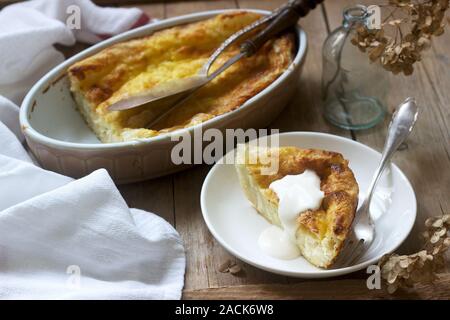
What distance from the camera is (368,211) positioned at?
133 centimetres

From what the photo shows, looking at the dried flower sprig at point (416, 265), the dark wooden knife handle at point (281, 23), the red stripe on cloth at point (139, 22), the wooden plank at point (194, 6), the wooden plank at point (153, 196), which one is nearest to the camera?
the dried flower sprig at point (416, 265)

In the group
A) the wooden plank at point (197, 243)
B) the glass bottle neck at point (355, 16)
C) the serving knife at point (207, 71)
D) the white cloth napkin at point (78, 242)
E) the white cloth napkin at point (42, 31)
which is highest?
the glass bottle neck at point (355, 16)

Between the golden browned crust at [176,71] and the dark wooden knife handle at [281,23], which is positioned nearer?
the golden browned crust at [176,71]

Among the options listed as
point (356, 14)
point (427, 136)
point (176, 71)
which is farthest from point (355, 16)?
point (176, 71)

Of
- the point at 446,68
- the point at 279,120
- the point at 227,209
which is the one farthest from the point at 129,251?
the point at 446,68

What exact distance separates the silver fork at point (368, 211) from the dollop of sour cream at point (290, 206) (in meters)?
0.09

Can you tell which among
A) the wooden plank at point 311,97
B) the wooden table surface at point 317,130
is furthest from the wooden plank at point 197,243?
the wooden plank at point 311,97

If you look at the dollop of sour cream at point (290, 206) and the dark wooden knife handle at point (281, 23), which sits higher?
the dark wooden knife handle at point (281, 23)

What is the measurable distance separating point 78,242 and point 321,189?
1.62 ft

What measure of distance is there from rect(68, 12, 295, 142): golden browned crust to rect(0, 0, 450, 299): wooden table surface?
14 centimetres

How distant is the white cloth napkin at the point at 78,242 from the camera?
1.24 meters

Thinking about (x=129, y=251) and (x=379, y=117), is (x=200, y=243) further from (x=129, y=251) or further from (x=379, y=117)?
(x=379, y=117)

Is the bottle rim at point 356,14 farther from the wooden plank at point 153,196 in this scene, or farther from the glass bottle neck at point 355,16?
the wooden plank at point 153,196

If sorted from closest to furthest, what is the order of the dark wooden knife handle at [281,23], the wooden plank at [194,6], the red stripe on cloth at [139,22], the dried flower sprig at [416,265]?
1. the dried flower sprig at [416,265]
2. the dark wooden knife handle at [281,23]
3. the red stripe on cloth at [139,22]
4. the wooden plank at [194,6]
